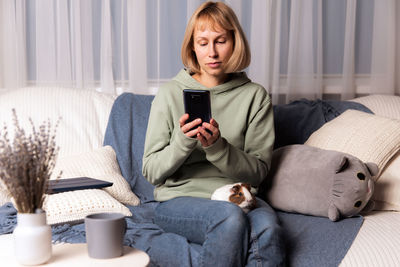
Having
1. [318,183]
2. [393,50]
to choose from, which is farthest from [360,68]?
[318,183]

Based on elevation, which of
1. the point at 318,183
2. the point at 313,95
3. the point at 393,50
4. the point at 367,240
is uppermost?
the point at 393,50

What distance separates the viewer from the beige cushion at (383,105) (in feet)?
7.09

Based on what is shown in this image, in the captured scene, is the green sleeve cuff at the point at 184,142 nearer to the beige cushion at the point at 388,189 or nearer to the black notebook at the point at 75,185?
the black notebook at the point at 75,185

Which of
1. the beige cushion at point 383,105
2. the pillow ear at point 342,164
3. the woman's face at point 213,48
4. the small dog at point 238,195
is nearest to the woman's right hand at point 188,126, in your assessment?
the small dog at point 238,195

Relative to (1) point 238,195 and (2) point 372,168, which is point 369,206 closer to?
(2) point 372,168

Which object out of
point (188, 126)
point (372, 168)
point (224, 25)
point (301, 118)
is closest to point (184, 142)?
point (188, 126)

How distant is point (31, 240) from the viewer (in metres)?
0.98

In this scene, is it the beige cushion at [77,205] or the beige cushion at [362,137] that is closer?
the beige cushion at [77,205]

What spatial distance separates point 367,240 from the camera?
1494 millimetres

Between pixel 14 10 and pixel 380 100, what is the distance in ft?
5.78

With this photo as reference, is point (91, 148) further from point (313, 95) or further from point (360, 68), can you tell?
point (360, 68)

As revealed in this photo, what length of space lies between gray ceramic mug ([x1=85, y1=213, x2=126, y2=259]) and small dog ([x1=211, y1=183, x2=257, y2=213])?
1.83 feet

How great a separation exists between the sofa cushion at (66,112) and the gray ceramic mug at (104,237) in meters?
1.06

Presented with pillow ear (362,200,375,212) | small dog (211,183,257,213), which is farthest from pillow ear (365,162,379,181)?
small dog (211,183,257,213)
